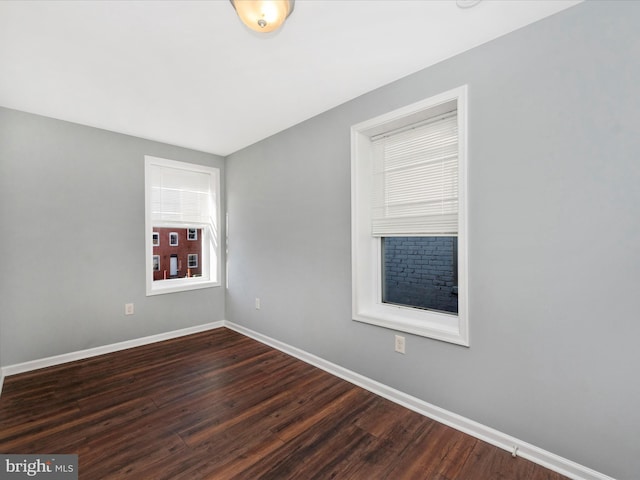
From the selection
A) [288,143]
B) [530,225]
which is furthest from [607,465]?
[288,143]

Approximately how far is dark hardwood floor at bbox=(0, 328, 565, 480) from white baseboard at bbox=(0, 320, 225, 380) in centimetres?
11

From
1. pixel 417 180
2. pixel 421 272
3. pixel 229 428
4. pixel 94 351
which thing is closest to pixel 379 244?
pixel 421 272

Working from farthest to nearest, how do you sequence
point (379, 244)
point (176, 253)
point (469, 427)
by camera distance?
1. point (176, 253)
2. point (379, 244)
3. point (469, 427)

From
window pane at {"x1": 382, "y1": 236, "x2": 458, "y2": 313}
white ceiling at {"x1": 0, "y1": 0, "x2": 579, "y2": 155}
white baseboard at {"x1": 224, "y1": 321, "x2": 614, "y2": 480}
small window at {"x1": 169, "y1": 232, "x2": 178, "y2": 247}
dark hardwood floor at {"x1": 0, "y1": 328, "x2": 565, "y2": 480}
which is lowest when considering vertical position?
dark hardwood floor at {"x1": 0, "y1": 328, "x2": 565, "y2": 480}

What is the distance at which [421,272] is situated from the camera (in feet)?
7.77

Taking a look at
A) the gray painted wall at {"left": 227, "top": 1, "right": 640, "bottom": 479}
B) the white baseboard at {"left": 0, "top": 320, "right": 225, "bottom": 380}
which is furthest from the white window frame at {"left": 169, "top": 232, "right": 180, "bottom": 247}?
the gray painted wall at {"left": 227, "top": 1, "right": 640, "bottom": 479}

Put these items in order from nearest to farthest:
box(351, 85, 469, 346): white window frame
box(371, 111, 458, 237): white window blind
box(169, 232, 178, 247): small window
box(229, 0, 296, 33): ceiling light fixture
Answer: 1. box(229, 0, 296, 33): ceiling light fixture
2. box(351, 85, 469, 346): white window frame
3. box(371, 111, 458, 237): white window blind
4. box(169, 232, 178, 247): small window

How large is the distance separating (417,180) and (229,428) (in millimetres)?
2221

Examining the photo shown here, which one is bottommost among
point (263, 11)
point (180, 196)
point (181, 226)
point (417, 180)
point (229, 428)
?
point (229, 428)

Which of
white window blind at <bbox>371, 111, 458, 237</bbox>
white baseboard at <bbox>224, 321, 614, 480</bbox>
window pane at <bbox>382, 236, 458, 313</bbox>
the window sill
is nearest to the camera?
white baseboard at <bbox>224, 321, 614, 480</bbox>

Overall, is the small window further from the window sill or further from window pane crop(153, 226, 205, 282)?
the window sill

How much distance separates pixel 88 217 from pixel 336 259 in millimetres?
2651

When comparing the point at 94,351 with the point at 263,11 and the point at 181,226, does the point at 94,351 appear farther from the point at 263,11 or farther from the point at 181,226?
the point at 263,11

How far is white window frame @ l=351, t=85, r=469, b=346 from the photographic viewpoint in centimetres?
189
